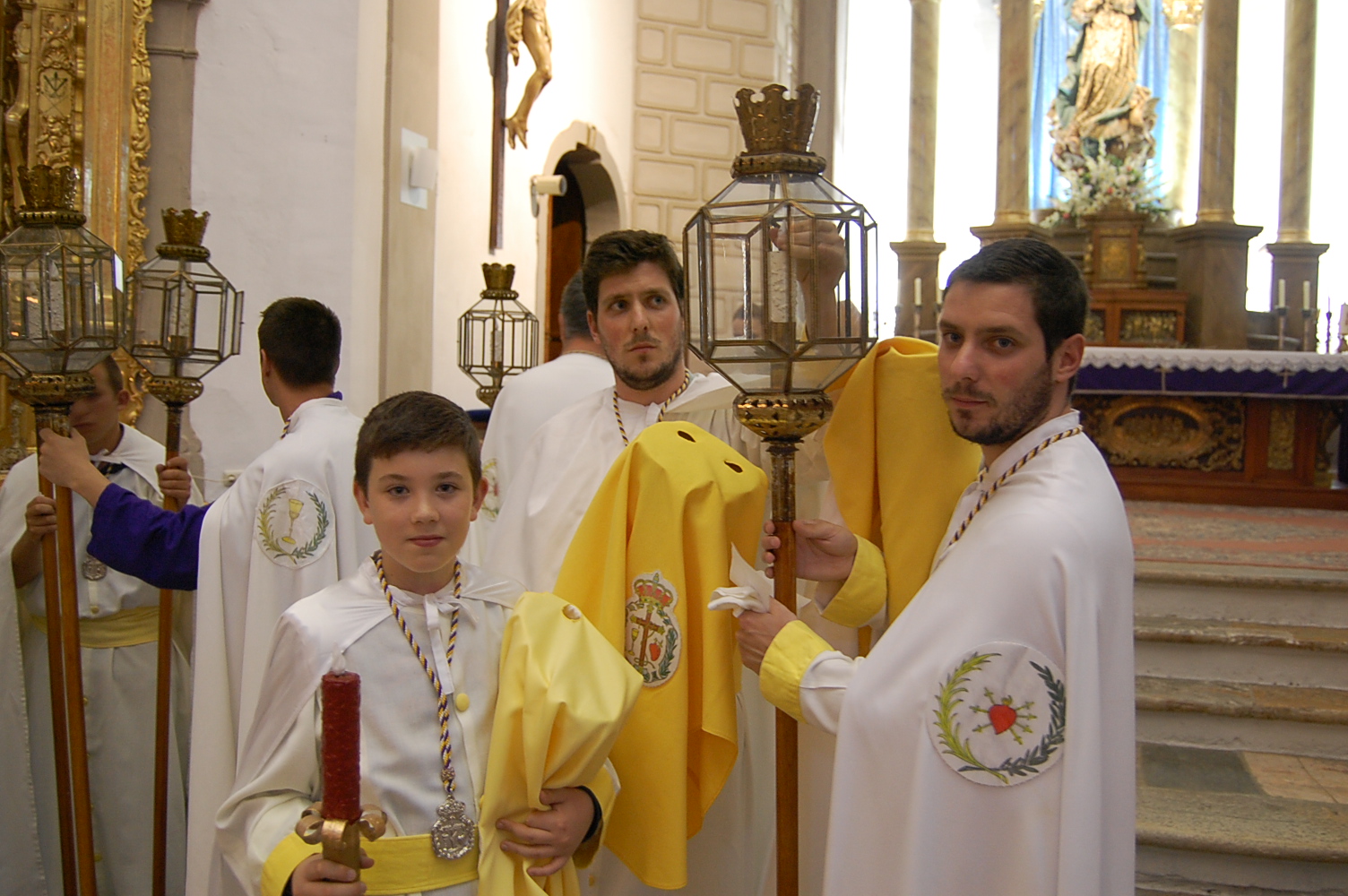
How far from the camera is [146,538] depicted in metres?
2.79

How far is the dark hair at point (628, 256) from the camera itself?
100 inches

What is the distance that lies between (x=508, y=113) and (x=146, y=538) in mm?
4999

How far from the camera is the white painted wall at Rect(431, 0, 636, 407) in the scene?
21.1 feet

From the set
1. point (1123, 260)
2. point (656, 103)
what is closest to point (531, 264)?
point (656, 103)

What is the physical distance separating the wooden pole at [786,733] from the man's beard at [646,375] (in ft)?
2.41

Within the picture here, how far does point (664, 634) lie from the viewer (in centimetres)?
206

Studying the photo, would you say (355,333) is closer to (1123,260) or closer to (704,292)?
(704,292)

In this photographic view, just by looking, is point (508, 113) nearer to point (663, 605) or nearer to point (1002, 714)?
point (663, 605)

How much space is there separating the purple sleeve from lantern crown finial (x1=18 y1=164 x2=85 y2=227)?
602 mm

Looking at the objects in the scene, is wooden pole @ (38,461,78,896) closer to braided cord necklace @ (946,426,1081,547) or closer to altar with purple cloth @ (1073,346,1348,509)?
braided cord necklace @ (946,426,1081,547)

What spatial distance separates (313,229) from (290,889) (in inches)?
155

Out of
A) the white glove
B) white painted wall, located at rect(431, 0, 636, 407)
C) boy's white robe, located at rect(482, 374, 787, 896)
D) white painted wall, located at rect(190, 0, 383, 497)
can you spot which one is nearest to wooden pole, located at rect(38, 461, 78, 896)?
boy's white robe, located at rect(482, 374, 787, 896)

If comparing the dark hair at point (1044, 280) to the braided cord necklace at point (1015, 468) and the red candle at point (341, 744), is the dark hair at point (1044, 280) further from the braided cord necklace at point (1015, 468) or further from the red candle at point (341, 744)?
the red candle at point (341, 744)

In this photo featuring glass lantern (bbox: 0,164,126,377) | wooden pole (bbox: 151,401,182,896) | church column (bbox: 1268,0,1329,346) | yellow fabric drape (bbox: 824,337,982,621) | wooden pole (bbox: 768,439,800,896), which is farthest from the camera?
church column (bbox: 1268,0,1329,346)
